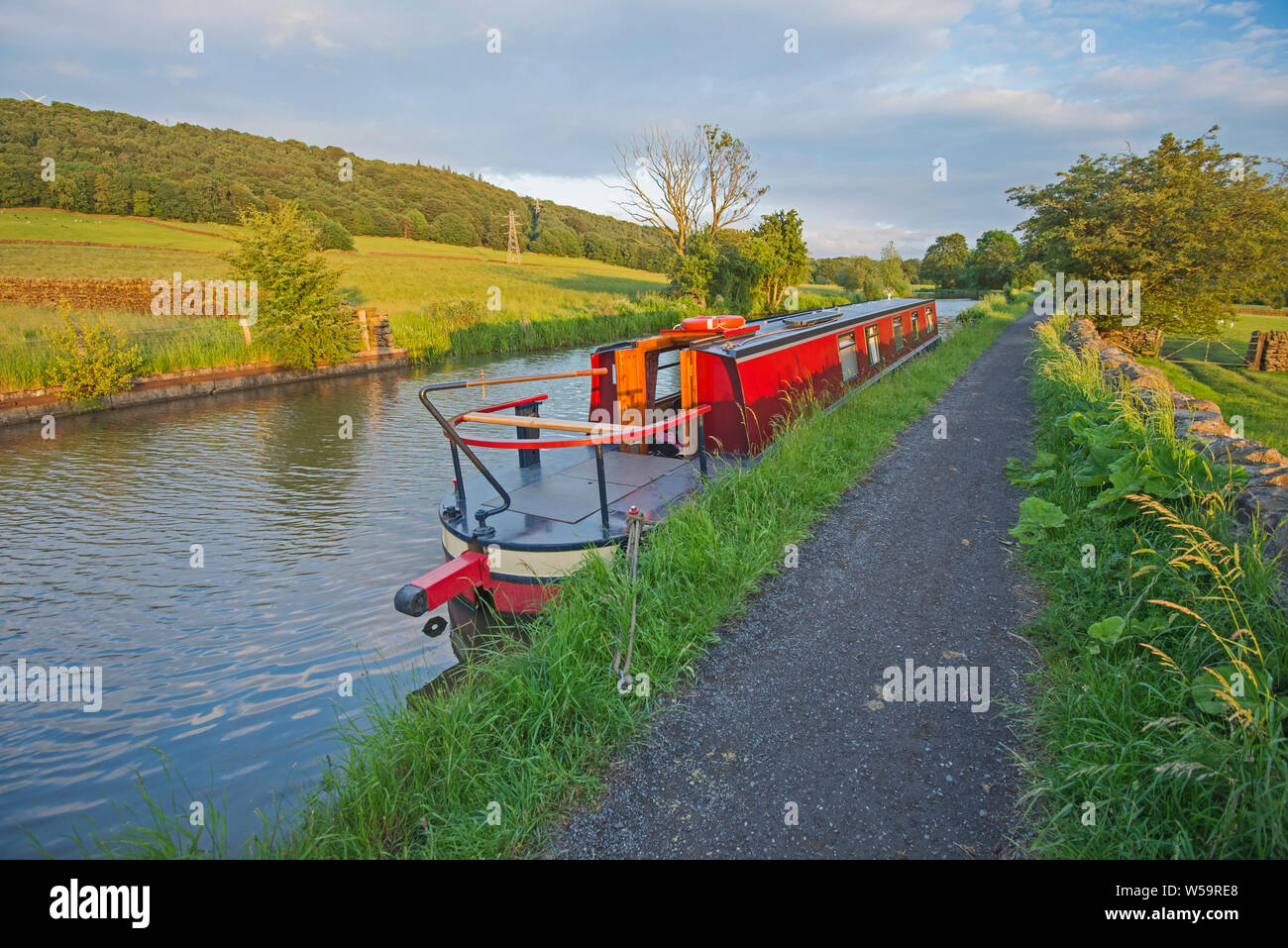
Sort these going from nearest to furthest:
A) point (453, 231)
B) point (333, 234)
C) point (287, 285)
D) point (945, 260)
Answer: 1. point (287, 285)
2. point (333, 234)
3. point (453, 231)
4. point (945, 260)

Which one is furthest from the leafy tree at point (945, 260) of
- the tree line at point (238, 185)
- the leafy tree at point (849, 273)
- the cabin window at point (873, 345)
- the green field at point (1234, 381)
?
the cabin window at point (873, 345)

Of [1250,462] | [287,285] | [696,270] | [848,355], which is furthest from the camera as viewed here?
[696,270]

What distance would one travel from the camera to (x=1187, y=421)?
18.8ft

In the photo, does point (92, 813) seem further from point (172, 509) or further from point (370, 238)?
point (370, 238)

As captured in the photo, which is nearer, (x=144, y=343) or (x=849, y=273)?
(x=144, y=343)

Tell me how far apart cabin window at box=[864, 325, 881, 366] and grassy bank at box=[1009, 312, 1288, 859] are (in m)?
7.19

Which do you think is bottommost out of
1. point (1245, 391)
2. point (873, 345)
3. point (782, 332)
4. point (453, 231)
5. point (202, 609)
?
point (202, 609)

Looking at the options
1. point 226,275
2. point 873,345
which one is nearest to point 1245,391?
point 873,345

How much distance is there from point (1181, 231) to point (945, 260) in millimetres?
79543

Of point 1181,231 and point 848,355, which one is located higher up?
point 1181,231

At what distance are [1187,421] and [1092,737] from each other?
14.9 feet

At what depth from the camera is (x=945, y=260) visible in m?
85.4

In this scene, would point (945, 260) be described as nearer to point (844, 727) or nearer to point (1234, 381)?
point (1234, 381)

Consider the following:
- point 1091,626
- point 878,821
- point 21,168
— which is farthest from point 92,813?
point 21,168
